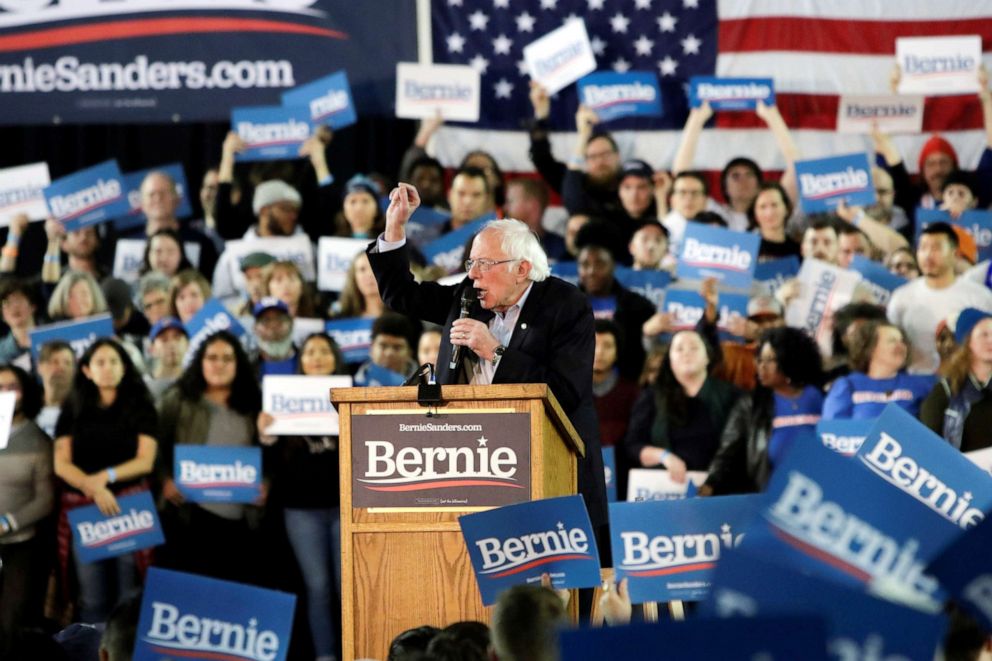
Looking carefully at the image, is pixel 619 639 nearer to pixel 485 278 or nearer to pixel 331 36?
pixel 485 278

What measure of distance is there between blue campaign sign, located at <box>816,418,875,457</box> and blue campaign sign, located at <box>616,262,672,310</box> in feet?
5.27

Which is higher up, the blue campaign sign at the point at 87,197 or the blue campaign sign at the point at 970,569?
the blue campaign sign at the point at 87,197

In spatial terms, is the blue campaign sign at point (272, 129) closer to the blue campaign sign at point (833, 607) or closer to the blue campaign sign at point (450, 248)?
the blue campaign sign at point (450, 248)

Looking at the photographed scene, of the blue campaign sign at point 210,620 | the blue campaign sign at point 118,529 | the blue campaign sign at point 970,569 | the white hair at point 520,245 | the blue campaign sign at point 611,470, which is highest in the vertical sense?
the white hair at point 520,245

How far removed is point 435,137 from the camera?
9672 millimetres

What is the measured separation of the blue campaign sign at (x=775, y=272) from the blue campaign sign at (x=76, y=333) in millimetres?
3057

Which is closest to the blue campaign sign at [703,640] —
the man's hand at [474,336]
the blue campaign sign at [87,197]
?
the man's hand at [474,336]

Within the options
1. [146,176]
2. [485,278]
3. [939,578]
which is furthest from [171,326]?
[939,578]

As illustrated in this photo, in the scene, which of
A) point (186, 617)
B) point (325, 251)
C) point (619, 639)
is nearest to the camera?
point (619, 639)

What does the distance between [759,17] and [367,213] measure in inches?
117

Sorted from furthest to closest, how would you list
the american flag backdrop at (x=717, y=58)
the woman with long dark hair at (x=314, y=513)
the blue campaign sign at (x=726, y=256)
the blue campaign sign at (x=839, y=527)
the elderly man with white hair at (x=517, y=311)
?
the american flag backdrop at (x=717, y=58), the blue campaign sign at (x=726, y=256), the woman with long dark hair at (x=314, y=513), the elderly man with white hair at (x=517, y=311), the blue campaign sign at (x=839, y=527)

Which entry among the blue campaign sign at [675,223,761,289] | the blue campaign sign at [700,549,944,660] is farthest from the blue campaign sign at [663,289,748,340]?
the blue campaign sign at [700,549,944,660]

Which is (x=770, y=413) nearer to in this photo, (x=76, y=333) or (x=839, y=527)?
(x=76, y=333)

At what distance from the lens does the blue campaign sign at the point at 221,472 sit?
22.4ft
